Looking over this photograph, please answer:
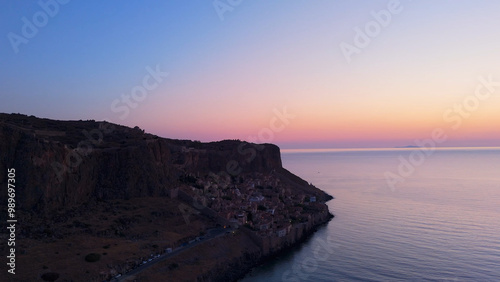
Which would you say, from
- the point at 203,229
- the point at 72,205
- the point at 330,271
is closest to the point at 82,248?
the point at 72,205

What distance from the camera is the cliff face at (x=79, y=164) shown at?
51781 millimetres

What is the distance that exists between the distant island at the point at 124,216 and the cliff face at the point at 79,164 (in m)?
0.17

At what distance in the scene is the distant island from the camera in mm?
41406

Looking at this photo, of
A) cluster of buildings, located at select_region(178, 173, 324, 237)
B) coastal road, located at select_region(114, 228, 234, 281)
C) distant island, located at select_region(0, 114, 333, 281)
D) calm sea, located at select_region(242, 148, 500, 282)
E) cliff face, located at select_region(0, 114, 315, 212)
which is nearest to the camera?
coastal road, located at select_region(114, 228, 234, 281)

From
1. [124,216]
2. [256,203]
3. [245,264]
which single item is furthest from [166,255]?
[256,203]

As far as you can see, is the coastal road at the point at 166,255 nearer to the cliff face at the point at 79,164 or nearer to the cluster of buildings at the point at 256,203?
the cluster of buildings at the point at 256,203

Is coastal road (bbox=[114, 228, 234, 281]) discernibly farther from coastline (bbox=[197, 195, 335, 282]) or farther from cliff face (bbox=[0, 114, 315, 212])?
cliff face (bbox=[0, 114, 315, 212])

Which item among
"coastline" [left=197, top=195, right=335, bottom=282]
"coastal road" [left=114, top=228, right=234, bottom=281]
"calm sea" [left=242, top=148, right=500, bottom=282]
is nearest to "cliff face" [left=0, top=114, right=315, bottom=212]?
"coastal road" [left=114, top=228, right=234, bottom=281]

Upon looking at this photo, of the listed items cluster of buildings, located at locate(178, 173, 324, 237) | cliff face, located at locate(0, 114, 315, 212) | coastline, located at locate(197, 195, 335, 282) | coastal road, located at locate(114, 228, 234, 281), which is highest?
cliff face, located at locate(0, 114, 315, 212)

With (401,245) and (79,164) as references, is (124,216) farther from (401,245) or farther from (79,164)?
(401,245)

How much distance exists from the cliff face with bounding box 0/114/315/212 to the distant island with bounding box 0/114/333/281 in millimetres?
166

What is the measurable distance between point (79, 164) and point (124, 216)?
43.1ft

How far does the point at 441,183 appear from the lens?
14550cm

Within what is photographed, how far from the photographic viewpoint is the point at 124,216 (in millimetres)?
56125
